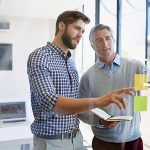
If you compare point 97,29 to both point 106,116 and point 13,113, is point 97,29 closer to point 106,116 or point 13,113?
point 106,116

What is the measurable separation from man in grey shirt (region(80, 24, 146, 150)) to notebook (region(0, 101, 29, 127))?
2.23ft

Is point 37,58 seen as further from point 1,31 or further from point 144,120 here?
point 1,31

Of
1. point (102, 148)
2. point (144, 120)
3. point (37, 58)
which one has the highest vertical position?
point (37, 58)

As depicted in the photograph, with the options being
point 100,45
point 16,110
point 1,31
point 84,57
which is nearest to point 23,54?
point 1,31

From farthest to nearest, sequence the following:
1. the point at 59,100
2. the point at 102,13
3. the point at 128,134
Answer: the point at 102,13, the point at 128,134, the point at 59,100

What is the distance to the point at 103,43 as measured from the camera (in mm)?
1008

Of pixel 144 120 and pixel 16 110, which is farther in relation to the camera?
pixel 16 110

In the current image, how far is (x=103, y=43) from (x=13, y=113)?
0.93 meters

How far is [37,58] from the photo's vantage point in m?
0.86

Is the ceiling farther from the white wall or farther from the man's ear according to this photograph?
the man's ear

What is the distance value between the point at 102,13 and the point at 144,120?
0.54 m

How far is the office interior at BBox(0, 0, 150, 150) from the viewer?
1.09 meters

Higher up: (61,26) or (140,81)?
(61,26)

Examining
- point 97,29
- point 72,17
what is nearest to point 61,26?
point 72,17
